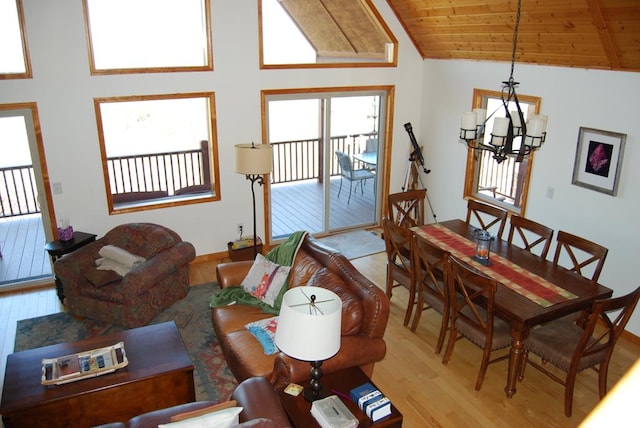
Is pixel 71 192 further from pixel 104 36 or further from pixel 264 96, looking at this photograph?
pixel 264 96

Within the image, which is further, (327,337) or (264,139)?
(264,139)

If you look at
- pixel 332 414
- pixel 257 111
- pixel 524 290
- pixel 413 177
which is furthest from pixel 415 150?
pixel 332 414

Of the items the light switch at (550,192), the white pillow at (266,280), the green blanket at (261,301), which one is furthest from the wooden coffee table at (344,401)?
the light switch at (550,192)

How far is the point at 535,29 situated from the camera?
5.14 metres

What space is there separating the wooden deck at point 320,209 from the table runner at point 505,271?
2.36 metres

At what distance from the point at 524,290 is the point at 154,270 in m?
3.44

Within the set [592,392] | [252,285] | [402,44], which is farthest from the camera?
[402,44]

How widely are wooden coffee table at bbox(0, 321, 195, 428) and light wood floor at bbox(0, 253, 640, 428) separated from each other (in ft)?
3.40

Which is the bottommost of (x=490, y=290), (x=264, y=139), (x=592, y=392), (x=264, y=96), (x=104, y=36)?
(x=592, y=392)

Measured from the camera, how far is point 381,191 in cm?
777

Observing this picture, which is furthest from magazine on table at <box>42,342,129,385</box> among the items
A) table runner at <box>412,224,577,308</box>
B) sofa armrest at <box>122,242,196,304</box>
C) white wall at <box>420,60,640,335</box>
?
white wall at <box>420,60,640,335</box>

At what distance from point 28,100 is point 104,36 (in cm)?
106

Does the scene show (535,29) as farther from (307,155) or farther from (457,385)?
(307,155)

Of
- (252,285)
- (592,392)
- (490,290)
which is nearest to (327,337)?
(490,290)
